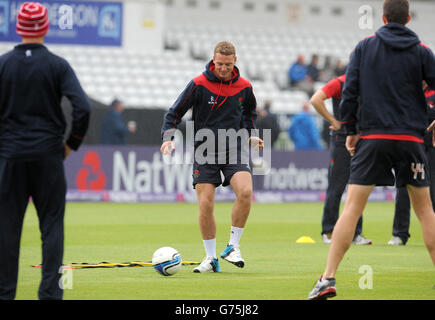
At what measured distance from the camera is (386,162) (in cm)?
716

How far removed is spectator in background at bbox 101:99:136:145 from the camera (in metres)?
22.2

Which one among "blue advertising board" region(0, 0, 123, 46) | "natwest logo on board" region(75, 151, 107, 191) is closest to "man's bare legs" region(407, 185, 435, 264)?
"natwest logo on board" region(75, 151, 107, 191)

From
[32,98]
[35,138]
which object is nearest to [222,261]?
[35,138]

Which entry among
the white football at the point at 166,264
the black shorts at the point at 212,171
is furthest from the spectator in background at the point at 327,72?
the white football at the point at 166,264

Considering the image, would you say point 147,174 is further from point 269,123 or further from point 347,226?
point 347,226

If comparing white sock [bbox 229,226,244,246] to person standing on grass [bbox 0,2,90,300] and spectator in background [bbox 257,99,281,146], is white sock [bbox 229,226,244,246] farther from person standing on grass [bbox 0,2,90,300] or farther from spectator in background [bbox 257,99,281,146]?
spectator in background [bbox 257,99,281,146]

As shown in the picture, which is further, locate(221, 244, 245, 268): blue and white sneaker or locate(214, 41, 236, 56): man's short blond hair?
locate(221, 244, 245, 268): blue and white sneaker

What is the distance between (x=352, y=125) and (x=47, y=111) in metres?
2.48

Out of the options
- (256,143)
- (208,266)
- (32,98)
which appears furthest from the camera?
(256,143)

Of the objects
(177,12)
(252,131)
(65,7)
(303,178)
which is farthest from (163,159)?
(177,12)

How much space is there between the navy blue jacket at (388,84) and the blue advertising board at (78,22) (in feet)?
66.6

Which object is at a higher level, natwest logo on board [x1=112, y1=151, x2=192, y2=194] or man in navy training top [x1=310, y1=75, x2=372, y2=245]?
man in navy training top [x1=310, y1=75, x2=372, y2=245]

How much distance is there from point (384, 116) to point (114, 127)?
1560 cm
